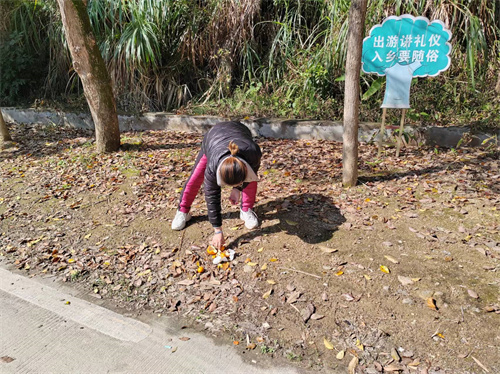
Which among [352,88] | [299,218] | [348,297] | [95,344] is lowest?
[95,344]

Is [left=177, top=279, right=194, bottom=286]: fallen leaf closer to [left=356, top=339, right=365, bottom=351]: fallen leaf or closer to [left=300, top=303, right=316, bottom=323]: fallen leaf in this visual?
[left=300, top=303, right=316, bottom=323]: fallen leaf

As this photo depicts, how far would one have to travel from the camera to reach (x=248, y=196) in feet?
12.4

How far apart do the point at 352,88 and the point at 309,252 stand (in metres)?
1.75

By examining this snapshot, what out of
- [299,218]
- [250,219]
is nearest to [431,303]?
[299,218]

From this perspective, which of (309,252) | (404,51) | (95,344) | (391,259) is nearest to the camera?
(95,344)

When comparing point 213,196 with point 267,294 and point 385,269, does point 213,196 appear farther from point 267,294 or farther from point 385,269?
point 385,269

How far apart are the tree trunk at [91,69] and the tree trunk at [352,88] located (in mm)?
3387

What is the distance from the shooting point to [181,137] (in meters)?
6.67

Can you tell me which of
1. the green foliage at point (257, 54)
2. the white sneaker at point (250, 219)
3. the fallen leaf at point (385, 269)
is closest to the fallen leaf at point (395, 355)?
the fallen leaf at point (385, 269)

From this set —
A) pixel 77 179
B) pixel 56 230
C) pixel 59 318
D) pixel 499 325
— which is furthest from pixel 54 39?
pixel 499 325

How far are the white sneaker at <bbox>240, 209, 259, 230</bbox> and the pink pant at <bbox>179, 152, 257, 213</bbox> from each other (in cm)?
4

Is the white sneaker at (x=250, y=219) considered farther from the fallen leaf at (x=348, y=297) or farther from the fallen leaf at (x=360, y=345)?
the fallen leaf at (x=360, y=345)

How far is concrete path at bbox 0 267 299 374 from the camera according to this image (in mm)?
2498

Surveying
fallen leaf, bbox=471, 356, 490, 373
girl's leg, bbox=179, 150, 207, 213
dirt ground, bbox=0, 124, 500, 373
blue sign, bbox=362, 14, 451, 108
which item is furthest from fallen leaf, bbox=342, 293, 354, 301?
blue sign, bbox=362, 14, 451, 108
